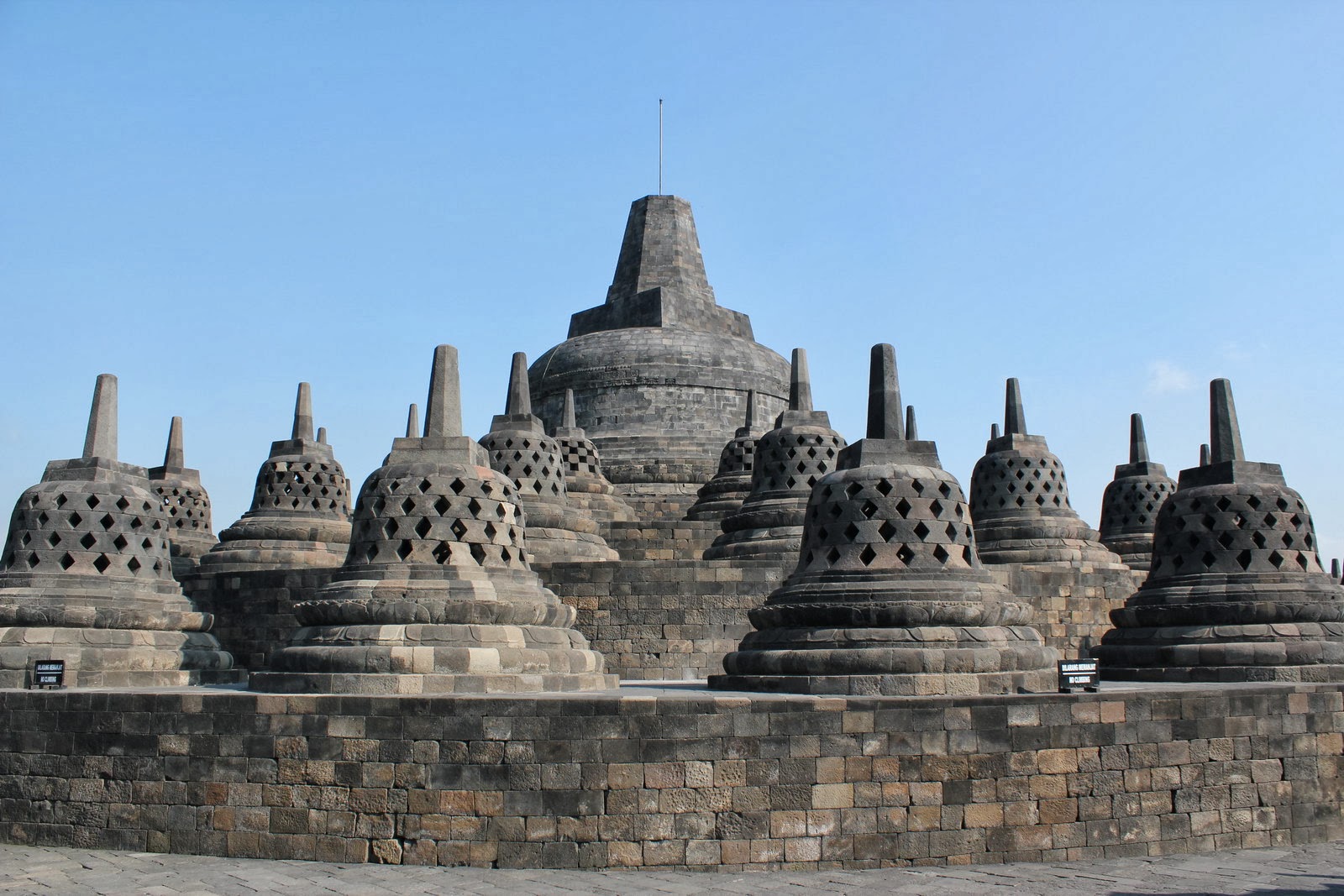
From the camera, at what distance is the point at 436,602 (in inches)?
396

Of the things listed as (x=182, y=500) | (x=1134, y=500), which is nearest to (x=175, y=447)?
(x=182, y=500)

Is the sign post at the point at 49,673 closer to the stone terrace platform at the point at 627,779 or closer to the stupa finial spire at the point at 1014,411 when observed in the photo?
the stone terrace platform at the point at 627,779

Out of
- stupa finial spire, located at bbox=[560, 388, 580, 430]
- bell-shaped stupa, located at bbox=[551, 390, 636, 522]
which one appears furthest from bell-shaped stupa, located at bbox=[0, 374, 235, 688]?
stupa finial spire, located at bbox=[560, 388, 580, 430]

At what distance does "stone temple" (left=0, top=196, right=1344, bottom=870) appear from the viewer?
853 cm

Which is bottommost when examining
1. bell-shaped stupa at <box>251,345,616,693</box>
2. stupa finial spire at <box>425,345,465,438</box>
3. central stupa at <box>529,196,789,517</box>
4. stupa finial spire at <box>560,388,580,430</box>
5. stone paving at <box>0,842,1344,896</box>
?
stone paving at <box>0,842,1344,896</box>

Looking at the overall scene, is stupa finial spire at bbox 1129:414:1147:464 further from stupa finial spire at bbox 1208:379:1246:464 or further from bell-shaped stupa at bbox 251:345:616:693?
bell-shaped stupa at bbox 251:345:616:693

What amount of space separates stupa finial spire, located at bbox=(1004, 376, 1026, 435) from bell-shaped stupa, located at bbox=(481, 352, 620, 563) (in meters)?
7.20

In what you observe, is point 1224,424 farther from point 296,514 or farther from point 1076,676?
point 296,514

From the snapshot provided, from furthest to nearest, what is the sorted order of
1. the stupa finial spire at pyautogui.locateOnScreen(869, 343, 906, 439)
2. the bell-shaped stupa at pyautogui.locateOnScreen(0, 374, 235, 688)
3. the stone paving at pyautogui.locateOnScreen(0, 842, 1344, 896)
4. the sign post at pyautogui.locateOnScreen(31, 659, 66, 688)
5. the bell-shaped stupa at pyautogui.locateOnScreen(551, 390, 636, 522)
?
the bell-shaped stupa at pyautogui.locateOnScreen(551, 390, 636, 522)
the bell-shaped stupa at pyautogui.locateOnScreen(0, 374, 235, 688)
the stupa finial spire at pyautogui.locateOnScreen(869, 343, 906, 439)
the sign post at pyautogui.locateOnScreen(31, 659, 66, 688)
the stone paving at pyautogui.locateOnScreen(0, 842, 1344, 896)

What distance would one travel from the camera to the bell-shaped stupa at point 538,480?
58.2 feet

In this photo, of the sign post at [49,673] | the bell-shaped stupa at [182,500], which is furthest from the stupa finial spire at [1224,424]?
the bell-shaped stupa at [182,500]

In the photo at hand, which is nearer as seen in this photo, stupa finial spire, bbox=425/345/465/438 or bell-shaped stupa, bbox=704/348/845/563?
stupa finial spire, bbox=425/345/465/438

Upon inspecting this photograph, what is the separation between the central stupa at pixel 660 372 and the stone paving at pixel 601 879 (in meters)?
16.5

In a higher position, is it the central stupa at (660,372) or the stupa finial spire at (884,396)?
the central stupa at (660,372)
